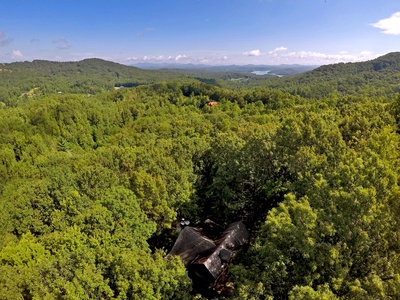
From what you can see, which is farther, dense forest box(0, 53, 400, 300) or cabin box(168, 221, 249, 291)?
cabin box(168, 221, 249, 291)

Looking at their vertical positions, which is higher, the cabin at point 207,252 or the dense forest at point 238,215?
the dense forest at point 238,215

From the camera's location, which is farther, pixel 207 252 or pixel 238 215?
pixel 238 215

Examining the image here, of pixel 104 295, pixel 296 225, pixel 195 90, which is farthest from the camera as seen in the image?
pixel 195 90

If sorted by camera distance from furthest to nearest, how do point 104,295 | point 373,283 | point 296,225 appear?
point 104,295
point 296,225
point 373,283

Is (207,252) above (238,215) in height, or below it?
below

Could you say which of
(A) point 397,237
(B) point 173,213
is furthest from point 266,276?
(B) point 173,213

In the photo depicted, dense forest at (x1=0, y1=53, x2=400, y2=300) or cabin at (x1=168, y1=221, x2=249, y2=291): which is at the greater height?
dense forest at (x1=0, y1=53, x2=400, y2=300)

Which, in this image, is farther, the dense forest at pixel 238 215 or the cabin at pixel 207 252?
the cabin at pixel 207 252

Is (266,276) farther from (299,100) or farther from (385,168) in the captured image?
(299,100)
